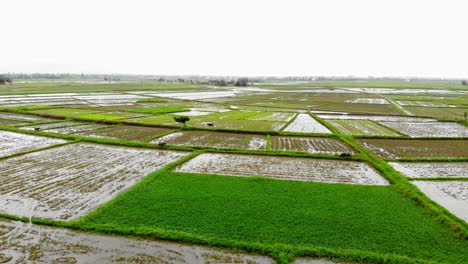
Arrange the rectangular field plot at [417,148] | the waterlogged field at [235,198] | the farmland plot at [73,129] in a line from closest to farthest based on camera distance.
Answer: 1. the waterlogged field at [235,198]
2. the rectangular field plot at [417,148]
3. the farmland plot at [73,129]

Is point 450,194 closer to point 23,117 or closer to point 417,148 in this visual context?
point 417,148

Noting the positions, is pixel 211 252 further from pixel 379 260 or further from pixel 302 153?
pixel 302 153

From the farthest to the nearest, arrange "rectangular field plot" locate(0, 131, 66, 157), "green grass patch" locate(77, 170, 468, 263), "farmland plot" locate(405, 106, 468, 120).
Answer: "farmland plot" locate(405, 106, 468, 120) → "rectangular field plot" locate(0, 131, 66, 157) → "green grass patch" locate(77, 170, 468, 263)

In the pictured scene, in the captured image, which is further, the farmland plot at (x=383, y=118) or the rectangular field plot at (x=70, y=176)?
the farmland plot at (x=383, y=118)

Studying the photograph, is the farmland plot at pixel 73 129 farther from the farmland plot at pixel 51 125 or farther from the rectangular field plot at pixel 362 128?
the rectangular field plot at pixel 362 128

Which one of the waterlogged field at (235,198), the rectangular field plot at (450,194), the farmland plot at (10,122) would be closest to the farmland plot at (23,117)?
the farmland plot at (10,122)

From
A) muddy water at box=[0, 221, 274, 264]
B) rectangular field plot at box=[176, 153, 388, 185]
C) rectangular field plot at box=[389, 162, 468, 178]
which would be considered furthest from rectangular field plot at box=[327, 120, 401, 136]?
muddy water at box=[0, 221, 274, 264]

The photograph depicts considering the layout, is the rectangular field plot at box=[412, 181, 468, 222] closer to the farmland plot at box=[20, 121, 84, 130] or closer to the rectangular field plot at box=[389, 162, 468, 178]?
the rectangular field plot at box=[389, 162, 468, 178]
